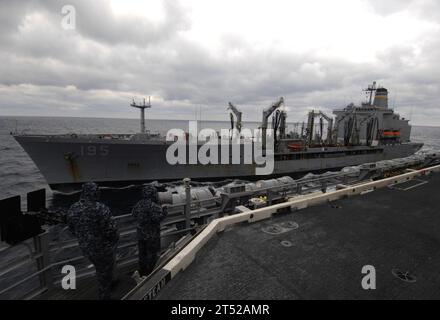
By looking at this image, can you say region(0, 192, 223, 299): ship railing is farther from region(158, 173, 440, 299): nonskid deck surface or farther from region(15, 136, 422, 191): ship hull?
region(15, 136, 422, 191): ship hull

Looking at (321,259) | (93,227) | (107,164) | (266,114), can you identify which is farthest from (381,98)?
(93,227)

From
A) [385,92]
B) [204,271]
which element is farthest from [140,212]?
[385,92]

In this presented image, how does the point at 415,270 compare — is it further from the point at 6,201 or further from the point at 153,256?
the point at 6,201

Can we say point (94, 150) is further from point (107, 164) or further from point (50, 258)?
point (50, 258)

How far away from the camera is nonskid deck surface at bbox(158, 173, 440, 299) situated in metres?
3.88

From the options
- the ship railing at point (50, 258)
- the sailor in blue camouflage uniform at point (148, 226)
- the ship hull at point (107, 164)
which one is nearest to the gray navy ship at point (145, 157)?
the ship hull at point (107, 164)

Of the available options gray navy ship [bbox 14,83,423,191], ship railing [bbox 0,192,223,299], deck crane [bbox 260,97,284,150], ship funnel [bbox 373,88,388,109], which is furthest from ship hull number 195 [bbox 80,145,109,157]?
ship funnel [bbox 373,88,388,109]

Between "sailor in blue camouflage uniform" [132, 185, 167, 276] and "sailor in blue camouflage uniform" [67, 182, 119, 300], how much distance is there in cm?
86

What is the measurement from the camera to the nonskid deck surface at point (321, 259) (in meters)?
3.88

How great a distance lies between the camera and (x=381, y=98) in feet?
155

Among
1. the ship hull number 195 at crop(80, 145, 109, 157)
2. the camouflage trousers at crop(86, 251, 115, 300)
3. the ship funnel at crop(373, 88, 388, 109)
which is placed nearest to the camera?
the camouflage trousers at crop(86, 251, 115, 300)

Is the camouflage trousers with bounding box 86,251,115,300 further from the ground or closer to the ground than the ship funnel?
closer to the ground

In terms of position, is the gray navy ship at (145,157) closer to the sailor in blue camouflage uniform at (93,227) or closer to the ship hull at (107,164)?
the ship hull at (107,164)

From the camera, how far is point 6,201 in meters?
4.70
